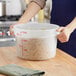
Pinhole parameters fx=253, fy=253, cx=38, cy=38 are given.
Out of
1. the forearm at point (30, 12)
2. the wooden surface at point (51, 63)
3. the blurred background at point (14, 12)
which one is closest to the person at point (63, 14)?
the forearm at point (30, 12)

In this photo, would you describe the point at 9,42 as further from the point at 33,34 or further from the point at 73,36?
the point at 33,34

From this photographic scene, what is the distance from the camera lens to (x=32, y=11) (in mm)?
1734

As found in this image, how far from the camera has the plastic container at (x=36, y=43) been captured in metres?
1.33

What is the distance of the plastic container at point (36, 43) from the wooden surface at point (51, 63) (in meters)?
0.03

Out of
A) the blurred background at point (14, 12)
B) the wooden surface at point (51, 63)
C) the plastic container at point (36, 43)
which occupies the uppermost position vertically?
the plastic container at point (36, 43)

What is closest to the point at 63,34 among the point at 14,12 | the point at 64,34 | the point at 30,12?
the point at 64,34

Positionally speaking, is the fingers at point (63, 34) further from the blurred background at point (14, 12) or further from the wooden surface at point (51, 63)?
the blurred background at point (14, 12)

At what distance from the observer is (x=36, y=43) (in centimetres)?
132

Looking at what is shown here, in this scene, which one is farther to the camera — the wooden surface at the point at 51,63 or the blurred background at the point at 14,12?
the blurred background at the point at 14,12

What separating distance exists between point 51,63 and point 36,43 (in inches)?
5.1

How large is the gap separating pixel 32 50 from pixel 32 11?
0.47 metres

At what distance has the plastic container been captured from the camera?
133cm

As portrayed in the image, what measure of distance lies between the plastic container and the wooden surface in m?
0.03

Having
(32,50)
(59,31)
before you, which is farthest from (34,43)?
(59,31)
